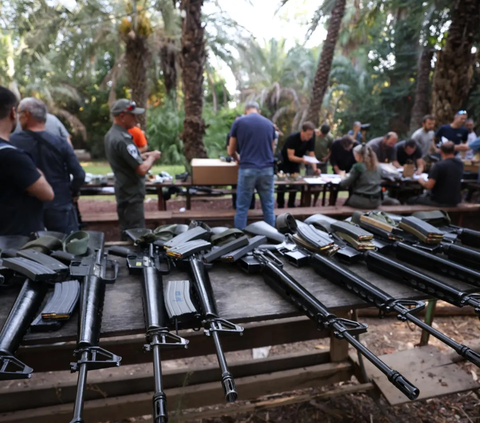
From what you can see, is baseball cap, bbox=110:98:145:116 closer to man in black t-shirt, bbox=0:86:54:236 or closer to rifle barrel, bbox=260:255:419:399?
man in black t-shirt, bbox=0:86:54:236

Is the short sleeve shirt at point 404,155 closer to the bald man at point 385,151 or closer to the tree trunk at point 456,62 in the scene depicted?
the bald man at point 385,151

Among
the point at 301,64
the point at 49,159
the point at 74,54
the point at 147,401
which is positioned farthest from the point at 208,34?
the point at 147,401

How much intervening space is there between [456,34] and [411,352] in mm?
8771

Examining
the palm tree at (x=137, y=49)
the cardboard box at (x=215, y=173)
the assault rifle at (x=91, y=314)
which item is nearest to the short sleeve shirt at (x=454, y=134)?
the cardboard box at (x=215, y=173)

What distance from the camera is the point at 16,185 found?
2.77m

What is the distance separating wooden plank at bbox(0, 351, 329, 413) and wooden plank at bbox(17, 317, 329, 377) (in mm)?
117

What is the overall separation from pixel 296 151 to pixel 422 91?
1241 cm

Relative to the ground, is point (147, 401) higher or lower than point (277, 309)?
lower

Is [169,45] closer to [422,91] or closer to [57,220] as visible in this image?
[422,91]

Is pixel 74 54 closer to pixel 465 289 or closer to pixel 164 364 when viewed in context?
pixel 164 364

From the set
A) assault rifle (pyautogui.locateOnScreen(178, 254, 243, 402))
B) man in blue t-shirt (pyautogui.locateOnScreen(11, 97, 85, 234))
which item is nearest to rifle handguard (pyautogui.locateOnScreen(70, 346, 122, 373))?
assault rifle (pyautogui.locateOnScreen(178, 254, 243, 402))

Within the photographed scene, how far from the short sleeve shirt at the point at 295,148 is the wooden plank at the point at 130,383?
5.09 meters

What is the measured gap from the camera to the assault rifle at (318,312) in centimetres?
135

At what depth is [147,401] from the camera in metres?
2.48
